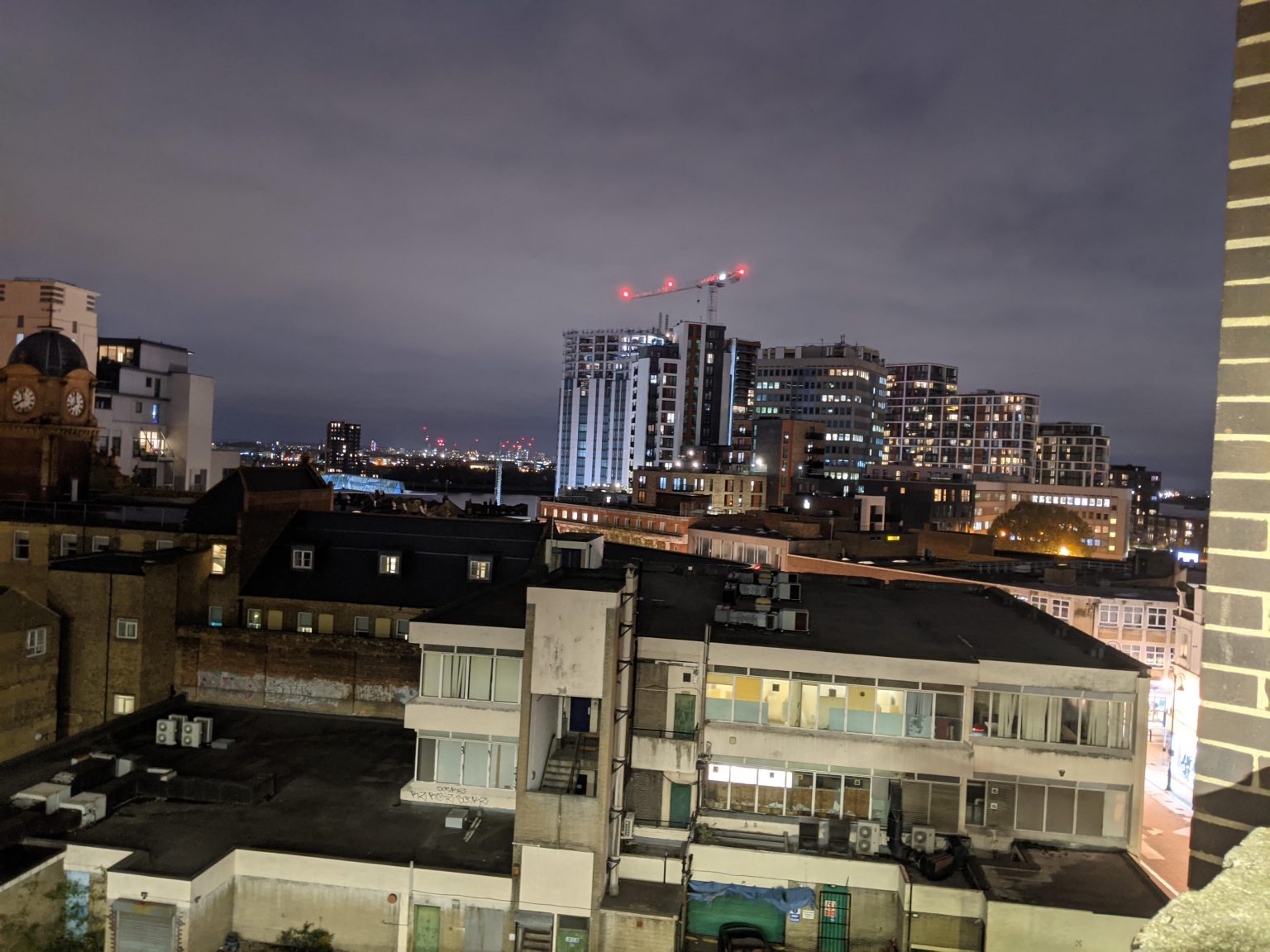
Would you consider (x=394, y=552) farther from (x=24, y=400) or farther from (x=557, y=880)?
(x=24, y=400)

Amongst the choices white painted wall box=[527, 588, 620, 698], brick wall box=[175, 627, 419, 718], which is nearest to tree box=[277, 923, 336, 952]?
white painted wall box=[527, 588, 620, 698]

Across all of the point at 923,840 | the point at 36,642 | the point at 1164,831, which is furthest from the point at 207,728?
the point at 1164,831

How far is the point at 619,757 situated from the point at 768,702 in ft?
15.2

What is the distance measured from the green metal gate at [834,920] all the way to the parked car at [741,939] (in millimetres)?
1515

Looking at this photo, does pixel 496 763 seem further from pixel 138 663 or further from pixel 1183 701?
pixel 1183 701

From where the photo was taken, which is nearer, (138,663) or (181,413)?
(138,663)

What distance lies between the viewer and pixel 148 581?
34438 mm

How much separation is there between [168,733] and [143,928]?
32.8 feet

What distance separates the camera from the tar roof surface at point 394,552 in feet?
121

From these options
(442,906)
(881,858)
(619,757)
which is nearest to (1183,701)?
(881,858)

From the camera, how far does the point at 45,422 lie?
171ft

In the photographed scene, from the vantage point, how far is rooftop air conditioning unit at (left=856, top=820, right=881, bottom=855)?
23547 mm

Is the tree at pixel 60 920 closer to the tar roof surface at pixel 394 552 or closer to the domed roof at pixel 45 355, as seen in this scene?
the tar roof surface at pixel 394 552

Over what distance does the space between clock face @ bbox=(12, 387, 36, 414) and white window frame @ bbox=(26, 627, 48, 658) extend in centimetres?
2574
